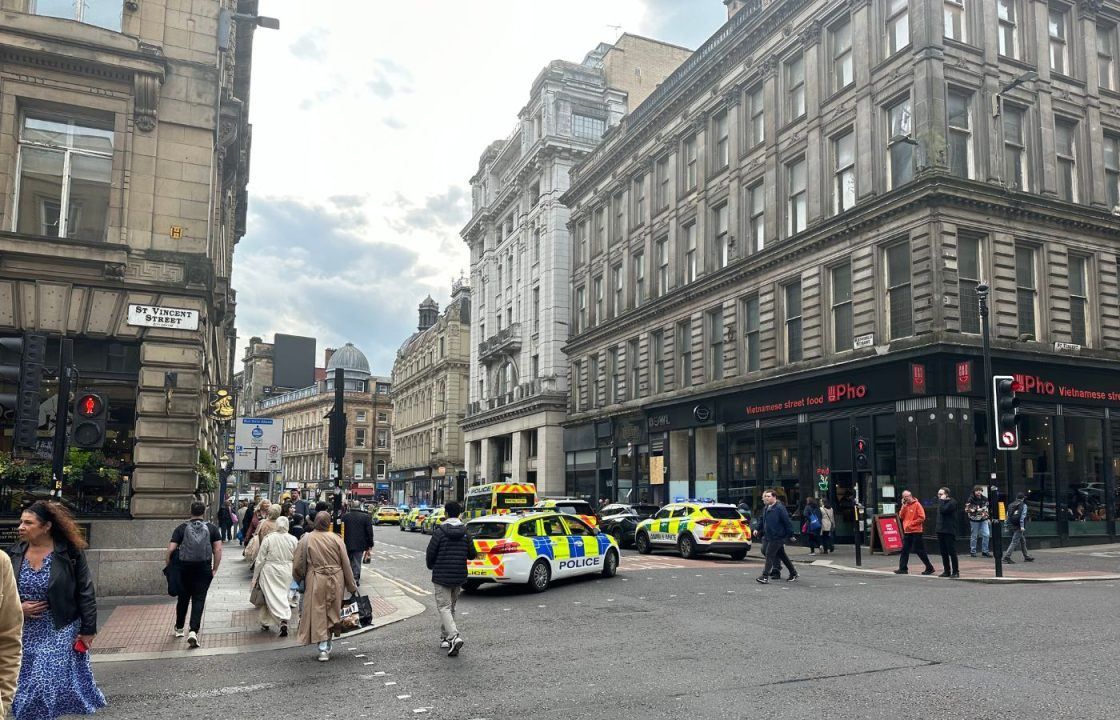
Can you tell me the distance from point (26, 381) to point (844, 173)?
84.4 feet

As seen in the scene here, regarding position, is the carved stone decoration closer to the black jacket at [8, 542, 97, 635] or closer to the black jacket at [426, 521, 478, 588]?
the black jacket at [426, 521, 478, 588]

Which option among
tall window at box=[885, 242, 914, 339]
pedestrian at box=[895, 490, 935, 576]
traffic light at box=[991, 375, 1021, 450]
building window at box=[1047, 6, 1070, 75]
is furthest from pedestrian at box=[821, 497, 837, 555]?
building window at box=[1047, 6, 1070, 75]

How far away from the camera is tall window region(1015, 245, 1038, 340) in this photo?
26906 mm

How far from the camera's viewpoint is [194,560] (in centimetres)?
1162

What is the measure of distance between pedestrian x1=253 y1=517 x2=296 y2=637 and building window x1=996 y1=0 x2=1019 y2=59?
2595 cm

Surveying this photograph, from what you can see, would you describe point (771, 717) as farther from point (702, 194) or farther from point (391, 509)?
point (391, 509)

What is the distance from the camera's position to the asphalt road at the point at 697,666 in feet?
25.4

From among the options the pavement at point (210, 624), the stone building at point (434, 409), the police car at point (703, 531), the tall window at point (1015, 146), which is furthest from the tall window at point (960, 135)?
the stone building at point (434, 409)

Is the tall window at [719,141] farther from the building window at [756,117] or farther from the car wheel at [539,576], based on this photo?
the car wheel at [539,576]

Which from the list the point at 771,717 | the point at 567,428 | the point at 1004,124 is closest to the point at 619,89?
the point at 567,428

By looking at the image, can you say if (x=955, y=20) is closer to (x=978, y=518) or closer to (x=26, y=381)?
(x=978, y=518)

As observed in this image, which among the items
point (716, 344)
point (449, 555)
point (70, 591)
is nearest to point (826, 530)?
point (716, 344)

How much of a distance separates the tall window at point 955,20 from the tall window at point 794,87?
19.2ft

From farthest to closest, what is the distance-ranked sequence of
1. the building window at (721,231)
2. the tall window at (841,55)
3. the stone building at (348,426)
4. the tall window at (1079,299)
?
the stone building at (348,426) → the building window at (721,231) → the tall window at (841,55) → the tall window at (1079,299)
